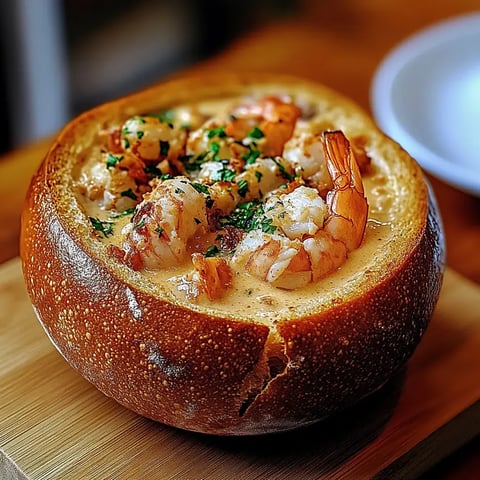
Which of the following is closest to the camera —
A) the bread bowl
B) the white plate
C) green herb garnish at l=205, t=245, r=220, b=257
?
the bread bowl

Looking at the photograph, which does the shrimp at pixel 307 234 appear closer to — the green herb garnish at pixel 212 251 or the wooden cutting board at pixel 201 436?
the green herb garnish at pixel 212 251

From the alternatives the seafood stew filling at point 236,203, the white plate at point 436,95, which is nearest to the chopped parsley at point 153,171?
the seafood stew filling at point 236,203

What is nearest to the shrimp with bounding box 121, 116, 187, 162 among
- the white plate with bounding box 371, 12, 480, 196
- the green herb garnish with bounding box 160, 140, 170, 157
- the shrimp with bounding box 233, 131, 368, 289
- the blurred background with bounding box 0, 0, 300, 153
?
the green herb garnish with bounding box 160, 140, 170, 157

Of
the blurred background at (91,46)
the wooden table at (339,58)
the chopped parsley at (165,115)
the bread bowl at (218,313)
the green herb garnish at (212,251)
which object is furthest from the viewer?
the blurred background at (91,46)

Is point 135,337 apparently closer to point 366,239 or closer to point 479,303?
point 366,239

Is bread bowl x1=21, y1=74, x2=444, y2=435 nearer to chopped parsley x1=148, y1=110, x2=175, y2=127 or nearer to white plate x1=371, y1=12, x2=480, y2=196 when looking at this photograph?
chopped parsley x1=148, y1=110, x2=175, y2=127

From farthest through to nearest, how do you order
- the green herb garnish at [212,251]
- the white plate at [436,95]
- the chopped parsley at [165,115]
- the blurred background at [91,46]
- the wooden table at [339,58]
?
the blurred background at [91,46]
the white plate at [436,95]
the wooden table at [339,58]
the chopped parsley at [165,115]
the green herb garnish at [212,251]

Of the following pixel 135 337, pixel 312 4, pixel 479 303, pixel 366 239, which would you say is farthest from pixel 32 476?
pixel 312 4

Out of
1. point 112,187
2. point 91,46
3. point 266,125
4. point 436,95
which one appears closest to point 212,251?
point 112,187
